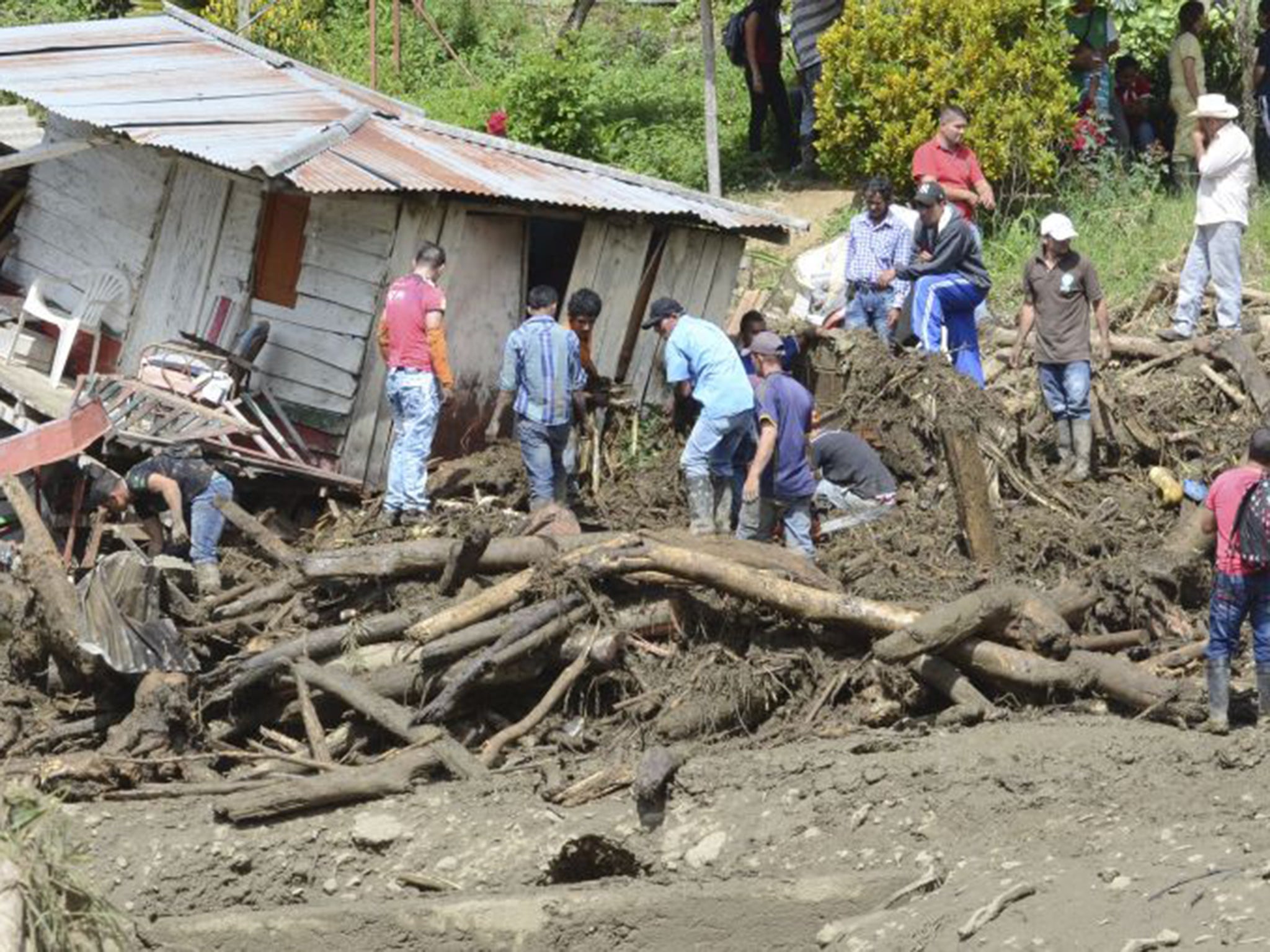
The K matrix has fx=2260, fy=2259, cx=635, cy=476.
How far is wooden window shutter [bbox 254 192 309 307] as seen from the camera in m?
16.7

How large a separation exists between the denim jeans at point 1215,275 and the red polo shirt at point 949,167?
1833 mm

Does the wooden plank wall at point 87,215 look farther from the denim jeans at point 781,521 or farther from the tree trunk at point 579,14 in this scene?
the denim jeans at point 781,521

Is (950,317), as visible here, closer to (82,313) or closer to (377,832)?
(377,832)

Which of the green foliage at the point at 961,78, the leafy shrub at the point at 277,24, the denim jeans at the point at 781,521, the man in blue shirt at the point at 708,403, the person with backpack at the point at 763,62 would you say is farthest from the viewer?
the leafy shrub at the point at 277,24

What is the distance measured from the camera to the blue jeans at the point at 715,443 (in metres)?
14.6

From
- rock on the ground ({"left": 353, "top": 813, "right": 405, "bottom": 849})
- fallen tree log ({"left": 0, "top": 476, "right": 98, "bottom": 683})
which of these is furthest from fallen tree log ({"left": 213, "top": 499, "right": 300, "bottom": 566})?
rock on the ground ({"left": 353, "top": 813, "right": 405, "bottom": 849})

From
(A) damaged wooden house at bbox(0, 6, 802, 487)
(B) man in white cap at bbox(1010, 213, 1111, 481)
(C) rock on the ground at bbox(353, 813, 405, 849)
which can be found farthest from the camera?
→ (A) damaged wooden house at bbox(0, 6, 802, 487)

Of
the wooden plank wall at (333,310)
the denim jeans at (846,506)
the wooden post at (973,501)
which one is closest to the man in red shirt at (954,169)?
the denim jeans at (846,506)

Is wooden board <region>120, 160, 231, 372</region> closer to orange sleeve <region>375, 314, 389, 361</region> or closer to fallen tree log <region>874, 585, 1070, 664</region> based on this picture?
orange sleeve <region>375, 314, 389, 361</region>

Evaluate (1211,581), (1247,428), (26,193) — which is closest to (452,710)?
(1211,581)

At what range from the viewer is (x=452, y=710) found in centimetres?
1285

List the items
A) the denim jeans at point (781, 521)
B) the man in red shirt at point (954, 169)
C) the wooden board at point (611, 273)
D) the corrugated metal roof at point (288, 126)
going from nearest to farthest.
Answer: the denim jeans at point (781, 521) → the corrugated metal roof at point (288, 126) → the wooden board at point (611, 273) → the man in red shirt at point (954, 169)

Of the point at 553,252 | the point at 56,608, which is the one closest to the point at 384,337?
the point at 553,252

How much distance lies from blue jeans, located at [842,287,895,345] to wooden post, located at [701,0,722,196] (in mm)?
2889
